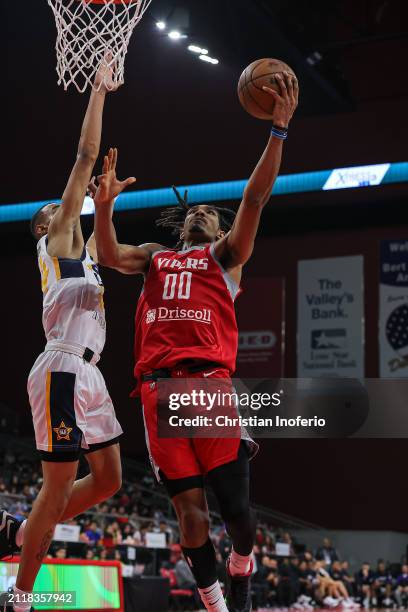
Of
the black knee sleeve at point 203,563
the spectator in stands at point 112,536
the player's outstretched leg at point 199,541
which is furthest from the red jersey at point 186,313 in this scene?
→ the spectator in stands at point 112,536

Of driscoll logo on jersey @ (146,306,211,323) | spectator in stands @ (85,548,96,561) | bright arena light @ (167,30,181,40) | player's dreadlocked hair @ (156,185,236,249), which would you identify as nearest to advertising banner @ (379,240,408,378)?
bright arena light @ (167,30,181,40)

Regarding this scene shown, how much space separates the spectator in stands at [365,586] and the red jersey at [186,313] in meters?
14.4

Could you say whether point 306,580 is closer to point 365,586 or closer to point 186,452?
point 365,586

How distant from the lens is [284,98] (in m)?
4.65

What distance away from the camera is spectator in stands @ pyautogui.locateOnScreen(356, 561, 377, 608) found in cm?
1762

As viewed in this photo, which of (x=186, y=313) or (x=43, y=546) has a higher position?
(x=186, y=313)

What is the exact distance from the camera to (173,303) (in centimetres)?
468

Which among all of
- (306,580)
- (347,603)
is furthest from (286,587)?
(347,603)

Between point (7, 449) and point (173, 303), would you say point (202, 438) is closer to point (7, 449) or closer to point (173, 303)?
point (173, 303)

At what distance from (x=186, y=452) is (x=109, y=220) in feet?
4.36

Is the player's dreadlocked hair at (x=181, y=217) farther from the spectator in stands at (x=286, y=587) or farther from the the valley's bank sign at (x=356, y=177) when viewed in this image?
the the valley's bank sign at (x=356, y=177)

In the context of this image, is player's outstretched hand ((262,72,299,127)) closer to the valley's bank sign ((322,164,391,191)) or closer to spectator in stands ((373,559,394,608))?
spectator in stands ((373,559,394,608))

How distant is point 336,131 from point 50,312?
53.9 feet

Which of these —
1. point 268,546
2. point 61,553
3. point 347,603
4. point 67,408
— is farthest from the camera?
point 268,546
